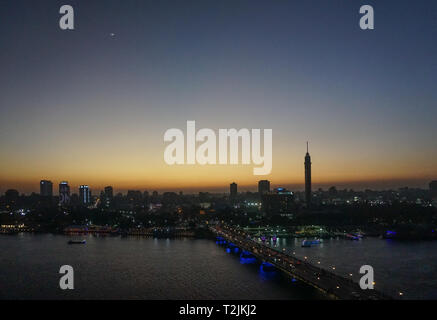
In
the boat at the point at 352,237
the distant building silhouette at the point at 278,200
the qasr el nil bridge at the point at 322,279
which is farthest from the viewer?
the distant building silhouette at the point at 278,200

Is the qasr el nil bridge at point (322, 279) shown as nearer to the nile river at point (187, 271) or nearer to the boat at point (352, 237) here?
the nile river at point (187, 271)

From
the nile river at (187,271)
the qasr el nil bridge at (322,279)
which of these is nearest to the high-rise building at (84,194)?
the nile river at (187,271)

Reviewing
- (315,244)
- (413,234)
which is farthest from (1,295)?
(413,234)

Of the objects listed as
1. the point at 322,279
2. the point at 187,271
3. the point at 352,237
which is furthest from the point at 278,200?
the point at 322,279

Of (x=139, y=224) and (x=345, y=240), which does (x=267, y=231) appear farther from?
(x=139, y=224)

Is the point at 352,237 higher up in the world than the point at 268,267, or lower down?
lower down

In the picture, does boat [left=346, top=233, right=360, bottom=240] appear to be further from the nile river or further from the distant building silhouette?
the distant building silhouette

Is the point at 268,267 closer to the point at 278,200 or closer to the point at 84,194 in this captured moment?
the point at 278,200

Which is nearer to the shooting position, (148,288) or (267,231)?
(148,288)

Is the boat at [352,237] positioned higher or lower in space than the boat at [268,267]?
lower

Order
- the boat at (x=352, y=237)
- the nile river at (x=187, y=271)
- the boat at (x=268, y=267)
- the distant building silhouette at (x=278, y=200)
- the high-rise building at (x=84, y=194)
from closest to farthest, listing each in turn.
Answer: the nile river at (x=187, y=271) → the boat at (x=268, y=267) → the boat at (x=352, y=237) → the distant building silhouette at (x=278, y=200) → the high-rise building at (x=84, y=194)

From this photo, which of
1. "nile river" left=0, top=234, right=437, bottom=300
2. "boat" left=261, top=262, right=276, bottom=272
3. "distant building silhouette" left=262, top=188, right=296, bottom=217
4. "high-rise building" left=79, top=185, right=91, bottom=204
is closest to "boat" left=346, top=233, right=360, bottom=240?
"nile river" left=0, top=234, right=437, bottom=300
